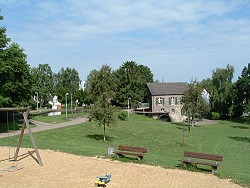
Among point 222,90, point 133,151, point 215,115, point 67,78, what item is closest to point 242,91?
point 222,90

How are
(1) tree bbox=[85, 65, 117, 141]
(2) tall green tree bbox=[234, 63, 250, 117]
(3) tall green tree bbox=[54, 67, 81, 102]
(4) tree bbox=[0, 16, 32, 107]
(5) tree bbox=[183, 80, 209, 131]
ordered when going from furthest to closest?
(3) tall green tree bbox=[54, 67, 81, 102], (2) tall green tree bbox=[234, 63, 250, 117], (5) tree bbox=[183, 80, 209, 131], (4) tree bbox=[0, 16, 32, 107], (1) tree bbox=[85, 65, 117, 141]

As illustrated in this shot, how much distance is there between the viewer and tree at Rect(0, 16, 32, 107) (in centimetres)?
3250

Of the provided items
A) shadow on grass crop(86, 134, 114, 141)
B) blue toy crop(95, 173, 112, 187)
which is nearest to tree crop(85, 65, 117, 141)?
shadow on grass crop(86, 134, 114, 141)

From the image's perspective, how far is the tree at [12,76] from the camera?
32.5 m

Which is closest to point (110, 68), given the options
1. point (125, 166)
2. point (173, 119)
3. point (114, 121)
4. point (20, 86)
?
point (114, 121)

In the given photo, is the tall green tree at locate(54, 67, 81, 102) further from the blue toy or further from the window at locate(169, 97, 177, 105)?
the blue toy

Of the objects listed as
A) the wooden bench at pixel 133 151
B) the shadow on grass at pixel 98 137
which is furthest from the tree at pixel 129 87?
the wooden bench at pixel 133 151

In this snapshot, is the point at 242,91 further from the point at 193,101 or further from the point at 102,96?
the point at 102,96

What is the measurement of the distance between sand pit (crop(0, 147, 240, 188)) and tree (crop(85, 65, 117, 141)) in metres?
12.5

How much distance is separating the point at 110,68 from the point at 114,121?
20.1 ft

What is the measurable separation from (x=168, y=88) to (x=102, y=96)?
48294mm

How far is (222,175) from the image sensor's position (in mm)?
12578

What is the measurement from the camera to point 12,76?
3516 cm

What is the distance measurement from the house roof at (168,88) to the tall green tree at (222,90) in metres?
7.89
